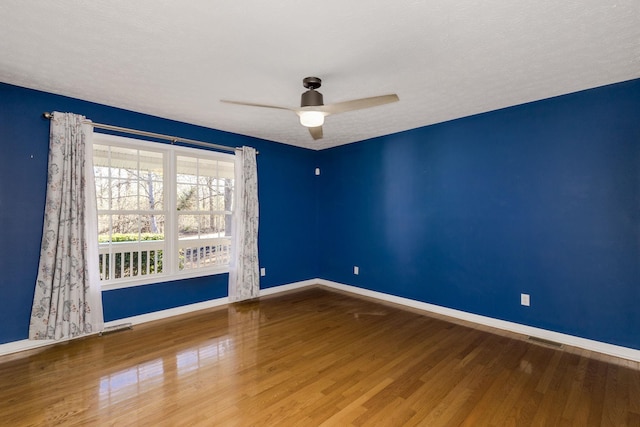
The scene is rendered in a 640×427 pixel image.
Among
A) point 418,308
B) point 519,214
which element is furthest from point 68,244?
point 519,214

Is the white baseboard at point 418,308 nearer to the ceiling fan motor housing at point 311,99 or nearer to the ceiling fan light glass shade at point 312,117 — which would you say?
the ceiling fan light glass shade at point 312,117

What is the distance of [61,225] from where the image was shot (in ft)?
10.00

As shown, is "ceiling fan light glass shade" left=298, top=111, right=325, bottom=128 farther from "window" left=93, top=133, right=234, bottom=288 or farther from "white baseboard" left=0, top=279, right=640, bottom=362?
"white baseboard" left=0, top=279, right=640, bottom=362

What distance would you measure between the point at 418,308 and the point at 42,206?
4.56 meters

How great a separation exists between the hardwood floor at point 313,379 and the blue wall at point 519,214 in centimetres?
52

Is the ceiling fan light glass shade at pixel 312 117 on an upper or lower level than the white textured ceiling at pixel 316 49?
lower

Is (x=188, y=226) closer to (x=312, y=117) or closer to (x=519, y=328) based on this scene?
(x=312, y=117)

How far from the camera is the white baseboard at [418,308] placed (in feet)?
9.39

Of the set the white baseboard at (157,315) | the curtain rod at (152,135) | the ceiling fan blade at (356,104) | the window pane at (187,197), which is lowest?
the white baseboard at (157,315)

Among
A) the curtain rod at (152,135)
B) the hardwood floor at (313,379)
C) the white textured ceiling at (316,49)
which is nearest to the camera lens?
the white textured ceiling at (316,49)

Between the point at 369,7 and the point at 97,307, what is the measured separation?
375 cm

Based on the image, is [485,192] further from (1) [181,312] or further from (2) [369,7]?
(1) [181,312]

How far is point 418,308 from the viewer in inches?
168

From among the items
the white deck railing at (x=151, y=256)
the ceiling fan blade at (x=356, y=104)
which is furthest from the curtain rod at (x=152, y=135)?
the ceiling fan blade at (x=356, y=104)
